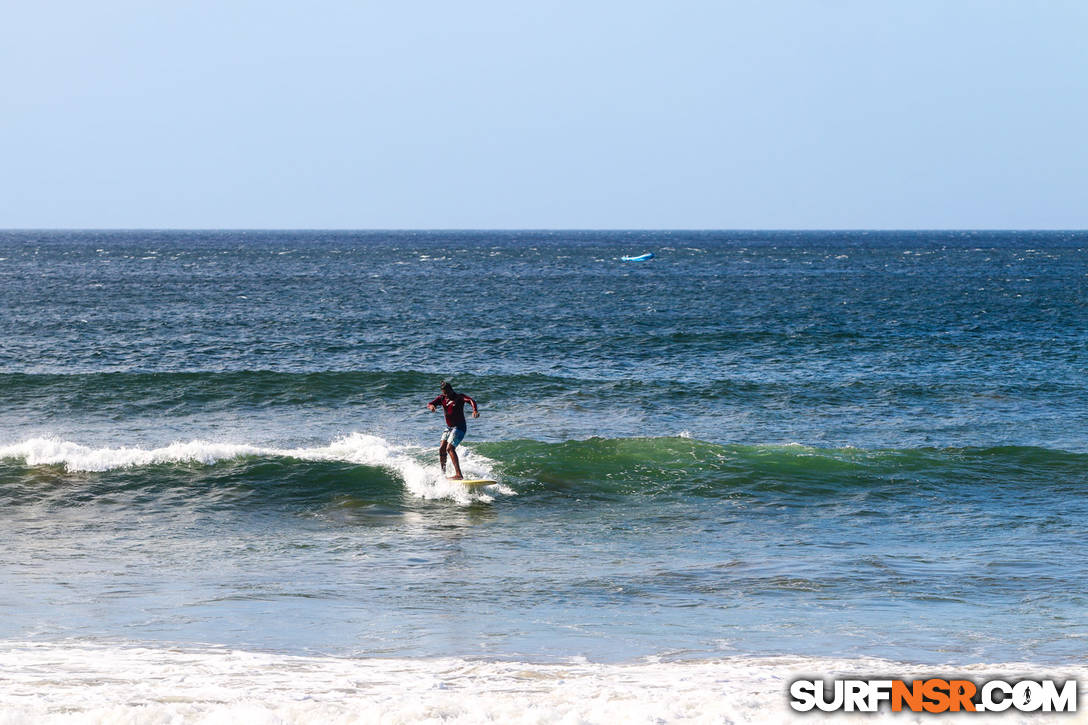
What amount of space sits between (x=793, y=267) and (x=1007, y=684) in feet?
359

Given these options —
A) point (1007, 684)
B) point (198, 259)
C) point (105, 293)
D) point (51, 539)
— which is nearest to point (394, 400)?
point (51, 539)

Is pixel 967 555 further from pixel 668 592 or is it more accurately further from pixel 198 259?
pixel 198 259

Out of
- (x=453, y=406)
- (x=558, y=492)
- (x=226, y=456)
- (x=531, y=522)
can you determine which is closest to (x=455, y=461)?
(x=453, y=406)

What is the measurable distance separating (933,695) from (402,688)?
475cm

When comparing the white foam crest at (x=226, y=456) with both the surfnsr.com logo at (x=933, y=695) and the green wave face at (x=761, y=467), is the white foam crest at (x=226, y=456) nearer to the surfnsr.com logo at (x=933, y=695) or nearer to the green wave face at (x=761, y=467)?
the green wave face at (x=761, y=467)

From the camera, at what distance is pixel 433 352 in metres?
40.0

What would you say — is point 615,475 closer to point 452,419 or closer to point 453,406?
point 452,419

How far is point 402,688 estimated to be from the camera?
31.0 feet

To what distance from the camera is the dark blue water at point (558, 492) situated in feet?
38.6

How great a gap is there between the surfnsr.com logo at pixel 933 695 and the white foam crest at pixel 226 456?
10781 millimetres

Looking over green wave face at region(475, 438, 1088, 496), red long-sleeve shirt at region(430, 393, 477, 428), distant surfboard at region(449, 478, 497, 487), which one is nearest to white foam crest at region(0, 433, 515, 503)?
distant surfboard at region(449, 478, 497, 487)

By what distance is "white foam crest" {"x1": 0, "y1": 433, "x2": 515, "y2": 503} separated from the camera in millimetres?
20531

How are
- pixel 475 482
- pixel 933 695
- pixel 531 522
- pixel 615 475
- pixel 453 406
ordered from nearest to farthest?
pixel 933 695
pixel 531 522
pixel 453 406
pixel 475 482
pixel 615 475

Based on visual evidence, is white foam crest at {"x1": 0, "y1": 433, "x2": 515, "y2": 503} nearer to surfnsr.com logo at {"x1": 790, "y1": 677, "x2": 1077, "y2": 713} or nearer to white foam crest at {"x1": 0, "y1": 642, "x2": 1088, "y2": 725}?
white foam crest at {"x1": 0, "y1": 642, "x2": 1088, "y2": 725}
